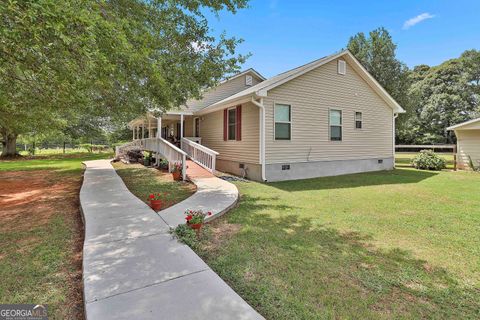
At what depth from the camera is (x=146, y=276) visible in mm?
2750

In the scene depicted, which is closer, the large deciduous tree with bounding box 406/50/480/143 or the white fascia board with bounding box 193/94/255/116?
the white fascia board with bounding box 193/94/255/116

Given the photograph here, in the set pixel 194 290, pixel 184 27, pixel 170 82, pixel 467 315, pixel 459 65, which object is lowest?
pixel 467 315

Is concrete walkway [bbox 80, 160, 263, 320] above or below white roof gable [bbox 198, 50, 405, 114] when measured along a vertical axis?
below

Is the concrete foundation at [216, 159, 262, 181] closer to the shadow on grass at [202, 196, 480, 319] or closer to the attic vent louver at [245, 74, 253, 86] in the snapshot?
the shadow on grass at [202, 196, 480, 319]

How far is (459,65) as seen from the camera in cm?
3372

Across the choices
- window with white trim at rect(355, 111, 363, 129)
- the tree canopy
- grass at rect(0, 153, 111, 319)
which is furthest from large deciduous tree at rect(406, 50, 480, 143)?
grass at rect(0, 153, 111, 319)

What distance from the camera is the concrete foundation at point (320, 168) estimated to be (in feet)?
32.1

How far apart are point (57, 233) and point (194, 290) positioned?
330 centimetres

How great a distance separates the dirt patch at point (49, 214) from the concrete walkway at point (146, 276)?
18 centimetres

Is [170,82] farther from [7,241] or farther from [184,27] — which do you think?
[7,241]

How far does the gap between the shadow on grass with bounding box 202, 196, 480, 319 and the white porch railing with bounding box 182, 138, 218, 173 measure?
612 cm

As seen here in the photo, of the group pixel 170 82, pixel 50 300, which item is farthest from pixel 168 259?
pixel 170 82

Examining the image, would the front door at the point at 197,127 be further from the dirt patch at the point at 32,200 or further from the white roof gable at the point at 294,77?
A: the dirt patch at the point at 32,200

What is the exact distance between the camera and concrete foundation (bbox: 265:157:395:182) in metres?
9.78
